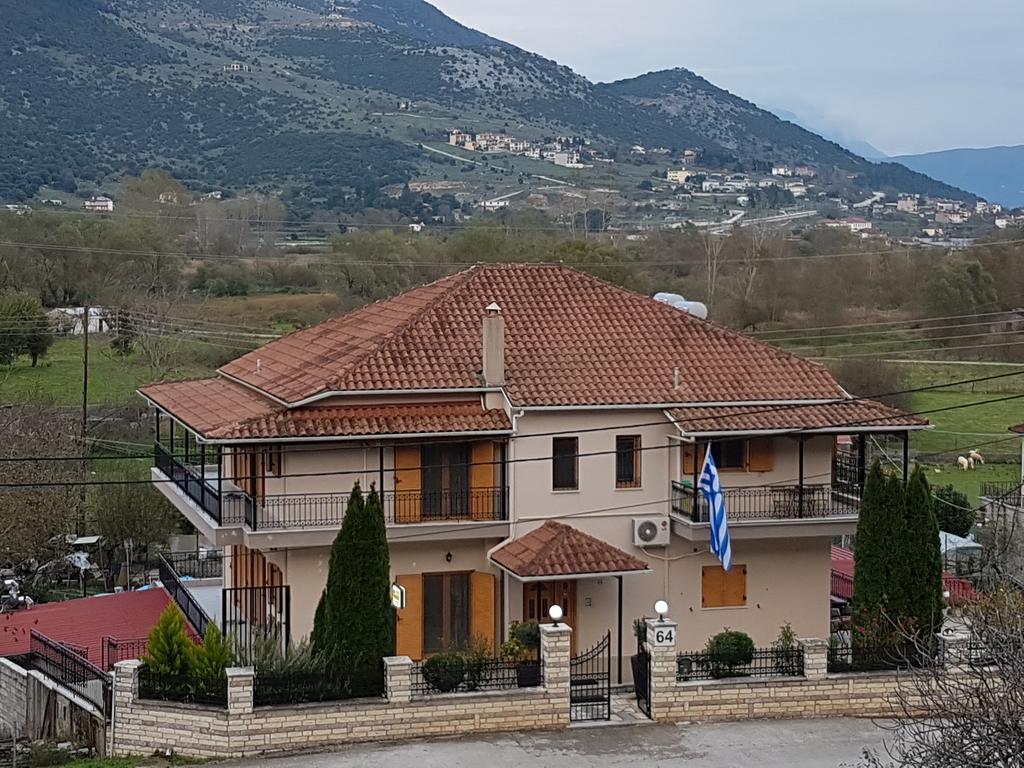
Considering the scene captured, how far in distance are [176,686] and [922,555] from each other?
444 inches

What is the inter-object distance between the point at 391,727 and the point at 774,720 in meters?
5.51

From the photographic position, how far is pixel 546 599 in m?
25.8

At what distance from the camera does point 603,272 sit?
208 ft

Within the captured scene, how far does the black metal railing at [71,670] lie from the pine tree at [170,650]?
112cm

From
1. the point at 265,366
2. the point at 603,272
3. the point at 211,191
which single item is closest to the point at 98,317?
the point at 603,272

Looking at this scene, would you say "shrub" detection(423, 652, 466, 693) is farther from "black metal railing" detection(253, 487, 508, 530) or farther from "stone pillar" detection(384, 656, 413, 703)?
"black metal railing" detection(253, 487, 508, 530)

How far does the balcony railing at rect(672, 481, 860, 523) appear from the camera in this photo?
26.5 metres

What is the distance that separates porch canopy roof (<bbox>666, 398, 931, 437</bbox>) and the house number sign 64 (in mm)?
5183

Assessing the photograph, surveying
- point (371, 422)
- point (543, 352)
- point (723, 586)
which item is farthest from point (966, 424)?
point (371, 422)

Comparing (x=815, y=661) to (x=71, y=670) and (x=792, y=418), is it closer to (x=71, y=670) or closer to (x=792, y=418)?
(x=792, y=418)

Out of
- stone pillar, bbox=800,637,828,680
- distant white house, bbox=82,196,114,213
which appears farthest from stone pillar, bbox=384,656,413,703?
distant white house, bbox=82,196,114,213

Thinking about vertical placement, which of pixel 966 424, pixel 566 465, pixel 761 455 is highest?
pixel 966 424

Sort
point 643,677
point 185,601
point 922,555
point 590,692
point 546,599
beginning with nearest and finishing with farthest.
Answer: point 643,677 < point 590,692 < point 922,555 < point 546,599 < point 185,601

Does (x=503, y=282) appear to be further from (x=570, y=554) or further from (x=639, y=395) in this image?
(x=570, y=554)
